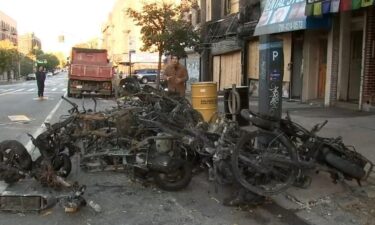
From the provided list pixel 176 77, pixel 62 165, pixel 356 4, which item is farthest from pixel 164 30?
pixel 62 165

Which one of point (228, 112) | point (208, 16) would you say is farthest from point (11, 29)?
point (228, 112)

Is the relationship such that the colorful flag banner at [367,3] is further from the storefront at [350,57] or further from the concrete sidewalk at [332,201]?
the concrete sidewalk at [332,201]

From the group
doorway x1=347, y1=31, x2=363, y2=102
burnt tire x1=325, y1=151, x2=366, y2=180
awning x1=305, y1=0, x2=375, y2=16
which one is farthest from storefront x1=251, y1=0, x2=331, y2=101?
burnt tire x1=325, y1=151, x2=366, y2=180

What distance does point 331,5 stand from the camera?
13.6 meters

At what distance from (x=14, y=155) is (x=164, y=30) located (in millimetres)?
20389

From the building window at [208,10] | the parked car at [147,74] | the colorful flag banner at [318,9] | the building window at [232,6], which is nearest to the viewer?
the colorful flag banner at [318,9]

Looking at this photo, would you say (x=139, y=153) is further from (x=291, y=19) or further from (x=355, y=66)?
(x=355, y=66)

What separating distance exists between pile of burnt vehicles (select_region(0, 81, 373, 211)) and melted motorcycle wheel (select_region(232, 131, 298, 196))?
0.01m

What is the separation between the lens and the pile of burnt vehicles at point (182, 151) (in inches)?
241

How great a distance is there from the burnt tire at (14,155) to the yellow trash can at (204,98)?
542 centimetres

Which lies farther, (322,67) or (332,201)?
(322,67)

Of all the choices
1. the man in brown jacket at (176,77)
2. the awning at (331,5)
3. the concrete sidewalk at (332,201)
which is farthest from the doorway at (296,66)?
the concrete sidewalk at (332,201)

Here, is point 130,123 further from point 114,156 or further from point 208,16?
point 208,16

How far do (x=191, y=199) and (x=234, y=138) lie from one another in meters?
0.93
